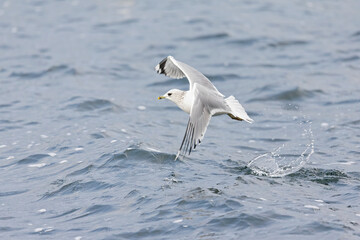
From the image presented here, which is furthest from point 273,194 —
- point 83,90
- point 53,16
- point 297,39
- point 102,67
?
point 53,16

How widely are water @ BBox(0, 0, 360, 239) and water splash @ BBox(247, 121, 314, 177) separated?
0.13ft

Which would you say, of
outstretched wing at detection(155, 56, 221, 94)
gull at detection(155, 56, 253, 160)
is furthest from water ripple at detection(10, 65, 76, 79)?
gull at detection(155, 56, 253, 160)

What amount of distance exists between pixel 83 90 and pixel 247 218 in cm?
696

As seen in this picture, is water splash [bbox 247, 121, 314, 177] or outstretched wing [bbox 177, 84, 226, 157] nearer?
outstretched wing [bbox 177, 84, 226, 157]

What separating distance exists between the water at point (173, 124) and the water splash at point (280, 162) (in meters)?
0.04

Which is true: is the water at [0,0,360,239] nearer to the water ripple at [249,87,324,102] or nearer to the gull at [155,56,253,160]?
the water ripple at [249,87,324,102]

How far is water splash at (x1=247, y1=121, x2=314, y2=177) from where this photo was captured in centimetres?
849

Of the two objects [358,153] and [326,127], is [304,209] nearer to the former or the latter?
[358,153]

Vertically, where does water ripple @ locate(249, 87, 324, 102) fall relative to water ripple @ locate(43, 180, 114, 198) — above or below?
below

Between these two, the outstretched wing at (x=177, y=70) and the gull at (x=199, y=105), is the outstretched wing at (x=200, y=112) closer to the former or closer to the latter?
the gull at (x=199, y=105)

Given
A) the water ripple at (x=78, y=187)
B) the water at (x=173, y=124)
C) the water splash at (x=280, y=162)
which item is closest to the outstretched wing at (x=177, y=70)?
the water at (x=173, y=124)

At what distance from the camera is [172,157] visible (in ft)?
29.9

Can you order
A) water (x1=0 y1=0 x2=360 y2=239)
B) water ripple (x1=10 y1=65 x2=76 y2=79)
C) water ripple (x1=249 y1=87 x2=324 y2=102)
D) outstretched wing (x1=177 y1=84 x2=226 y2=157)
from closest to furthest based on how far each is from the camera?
water (x1=0 y1=0 x2=360 y2=239), outstretched wing (x1=177 y1=84 x2=226 y2=157), water ripple (x1=249 y1=87 x2=324 y2=102), water ripple (x1=10 y1=65 x2=76 y2=79)

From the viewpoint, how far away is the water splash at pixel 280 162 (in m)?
8.49
